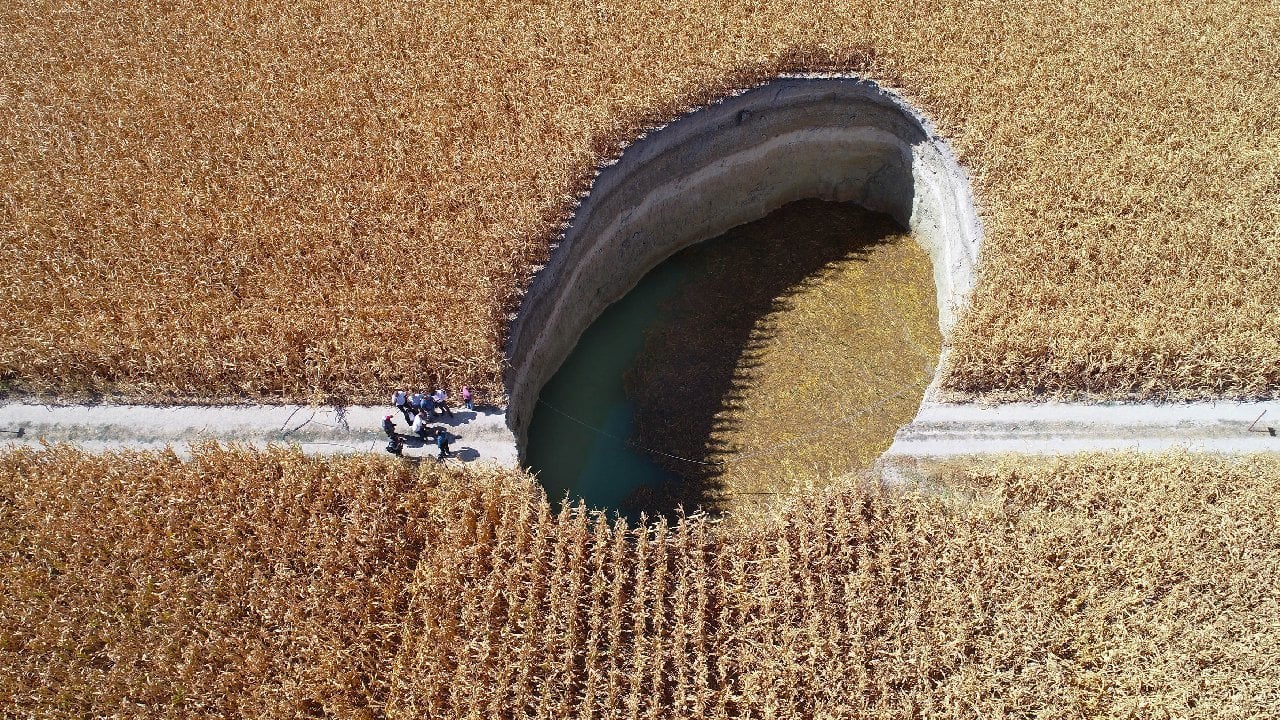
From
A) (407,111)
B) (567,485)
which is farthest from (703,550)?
(407,111)

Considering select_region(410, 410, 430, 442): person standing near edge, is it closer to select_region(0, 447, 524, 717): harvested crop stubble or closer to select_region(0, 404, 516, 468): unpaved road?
select_region(0, 404, 516, 468): unpaved road

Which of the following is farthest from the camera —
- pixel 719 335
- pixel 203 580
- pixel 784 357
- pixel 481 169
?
pixel 719 335

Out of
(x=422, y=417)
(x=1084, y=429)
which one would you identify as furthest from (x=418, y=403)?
(x=1084, y=429)

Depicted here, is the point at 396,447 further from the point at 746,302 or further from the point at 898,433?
the point at 746,302

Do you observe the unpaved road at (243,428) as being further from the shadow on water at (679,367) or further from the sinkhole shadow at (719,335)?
the sinkhole shadow at (719,335)

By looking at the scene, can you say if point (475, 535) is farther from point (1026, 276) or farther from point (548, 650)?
point (1026, 276)
